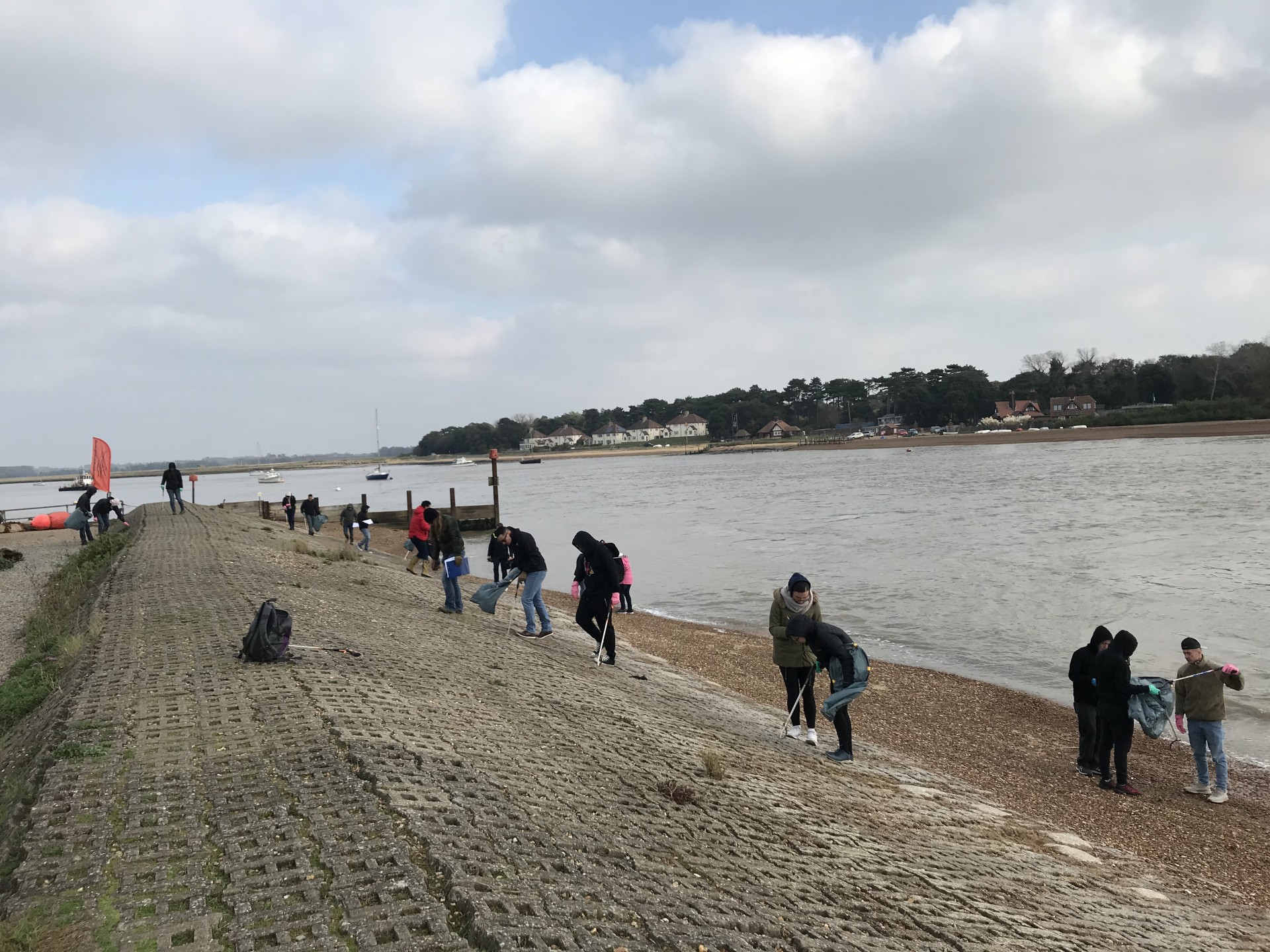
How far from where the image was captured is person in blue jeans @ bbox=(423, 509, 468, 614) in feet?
41.6

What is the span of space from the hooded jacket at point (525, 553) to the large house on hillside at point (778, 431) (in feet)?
527

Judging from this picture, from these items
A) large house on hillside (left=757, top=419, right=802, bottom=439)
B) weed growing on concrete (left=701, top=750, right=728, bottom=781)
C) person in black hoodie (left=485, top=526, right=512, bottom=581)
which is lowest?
weed growing on concrete (left=701, top=750, right=728, bottom=781)

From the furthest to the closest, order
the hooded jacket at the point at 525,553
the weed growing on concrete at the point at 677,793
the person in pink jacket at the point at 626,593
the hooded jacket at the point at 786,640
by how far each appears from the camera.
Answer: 1. the person in pink jacket at the point at 626,593
2. the hooded jacket at the point at 525,553
3. the hooded jacket at the point at 786,640
4. the weed growing on concrete at the point at 677,793

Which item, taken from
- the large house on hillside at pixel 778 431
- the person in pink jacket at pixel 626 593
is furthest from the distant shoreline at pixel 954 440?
the person in pink jacket at pixel 626 593

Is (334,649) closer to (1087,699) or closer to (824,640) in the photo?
(824,640)

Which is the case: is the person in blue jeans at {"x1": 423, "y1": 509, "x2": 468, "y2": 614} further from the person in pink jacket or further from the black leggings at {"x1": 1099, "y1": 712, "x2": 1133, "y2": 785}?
the black leggings at {"x1": 1099, "y1": 712, "x2": 1133, "y2": 785}

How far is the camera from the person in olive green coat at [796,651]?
25.4 ft

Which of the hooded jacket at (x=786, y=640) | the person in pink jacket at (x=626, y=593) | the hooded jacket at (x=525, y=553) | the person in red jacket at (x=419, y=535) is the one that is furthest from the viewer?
the person in pink jacket at (x=626, y=593)

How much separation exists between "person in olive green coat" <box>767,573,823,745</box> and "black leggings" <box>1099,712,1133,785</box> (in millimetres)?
3066

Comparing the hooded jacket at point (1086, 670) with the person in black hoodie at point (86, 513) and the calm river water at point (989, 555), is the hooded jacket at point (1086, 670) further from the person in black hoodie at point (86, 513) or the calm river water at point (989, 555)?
the person in black hoodie at point (86, 513)

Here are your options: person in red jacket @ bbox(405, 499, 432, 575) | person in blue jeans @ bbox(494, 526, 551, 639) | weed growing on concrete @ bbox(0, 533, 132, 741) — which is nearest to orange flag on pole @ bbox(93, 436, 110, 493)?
weed growing on concrete @ bbox(0, 533, 132, 741)

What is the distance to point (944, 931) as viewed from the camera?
4.52m

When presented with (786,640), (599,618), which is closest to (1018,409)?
(599,618)

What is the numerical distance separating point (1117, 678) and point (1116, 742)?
1.02m
